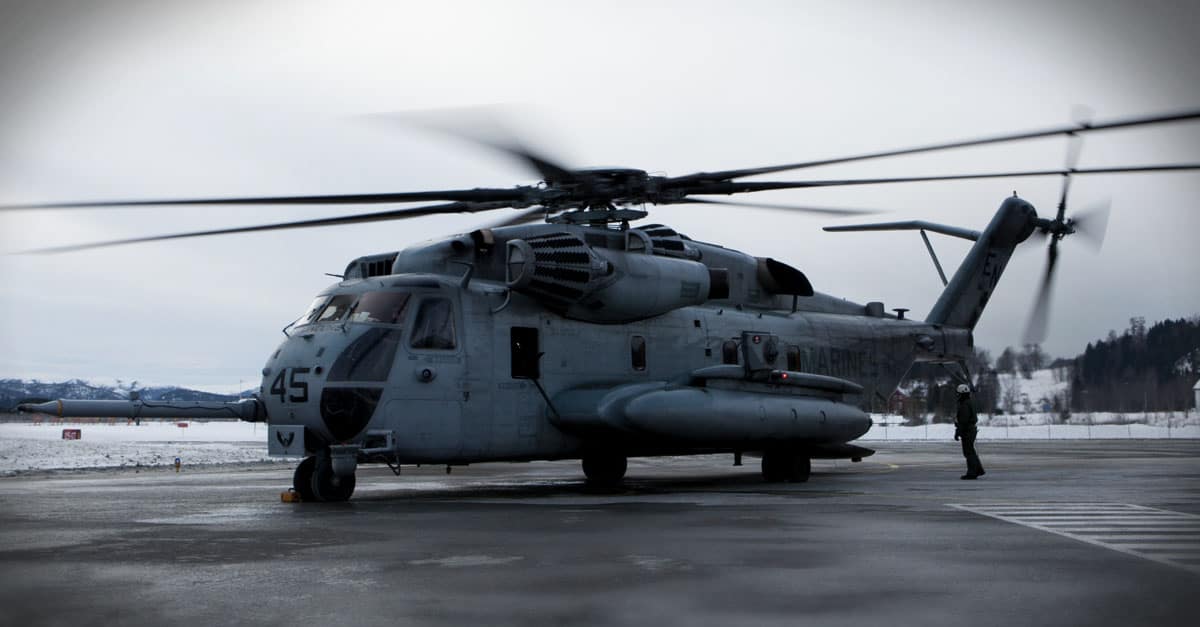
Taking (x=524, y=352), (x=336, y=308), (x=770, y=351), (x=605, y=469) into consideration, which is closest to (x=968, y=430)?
(x=770, y=351)

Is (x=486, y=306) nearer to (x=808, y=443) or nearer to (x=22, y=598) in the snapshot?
(x=808, y=443)

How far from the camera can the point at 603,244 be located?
18.5 metres

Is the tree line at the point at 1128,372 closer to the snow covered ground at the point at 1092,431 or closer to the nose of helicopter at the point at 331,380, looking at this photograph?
the snow covered ground at the point at 1092,431

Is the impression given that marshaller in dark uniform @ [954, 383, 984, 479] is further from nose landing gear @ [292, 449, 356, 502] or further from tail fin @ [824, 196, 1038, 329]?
nose landing gear @ [292, 449, 356, 502]

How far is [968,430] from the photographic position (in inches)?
822

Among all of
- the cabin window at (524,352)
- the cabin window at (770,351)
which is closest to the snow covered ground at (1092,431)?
the cabin window at (770,351)

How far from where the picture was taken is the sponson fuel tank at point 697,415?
18062 millimetres

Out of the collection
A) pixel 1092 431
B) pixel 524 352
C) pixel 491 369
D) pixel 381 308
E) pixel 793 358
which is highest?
pixel 381 308

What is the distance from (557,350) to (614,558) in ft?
32.2

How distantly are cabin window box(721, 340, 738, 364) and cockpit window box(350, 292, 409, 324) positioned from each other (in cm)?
690

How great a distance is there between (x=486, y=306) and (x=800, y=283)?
25.8 ft

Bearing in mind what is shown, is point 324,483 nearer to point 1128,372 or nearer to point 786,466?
point 786,466

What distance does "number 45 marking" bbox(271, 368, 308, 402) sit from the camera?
15.9 m

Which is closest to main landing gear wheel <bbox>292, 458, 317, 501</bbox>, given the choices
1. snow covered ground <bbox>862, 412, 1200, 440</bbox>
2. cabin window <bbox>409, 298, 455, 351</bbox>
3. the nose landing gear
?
the nose landing gear
